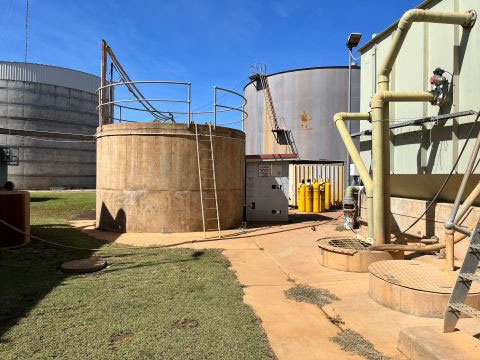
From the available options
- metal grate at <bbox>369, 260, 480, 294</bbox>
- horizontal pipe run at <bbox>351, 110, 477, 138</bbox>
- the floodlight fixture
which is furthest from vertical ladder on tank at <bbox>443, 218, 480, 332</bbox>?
the floodlight fixture

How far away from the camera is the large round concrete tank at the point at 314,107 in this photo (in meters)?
25.3

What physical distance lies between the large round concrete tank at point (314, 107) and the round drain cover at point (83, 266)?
1997 cm

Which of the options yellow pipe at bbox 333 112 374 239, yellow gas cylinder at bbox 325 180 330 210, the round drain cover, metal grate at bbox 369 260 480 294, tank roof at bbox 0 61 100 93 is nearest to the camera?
metal grate at bbox 369 260 480 294

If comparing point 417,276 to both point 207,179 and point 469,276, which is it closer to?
point 469,276

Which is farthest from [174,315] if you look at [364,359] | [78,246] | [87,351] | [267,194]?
[267,194]

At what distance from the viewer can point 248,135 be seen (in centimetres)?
2955

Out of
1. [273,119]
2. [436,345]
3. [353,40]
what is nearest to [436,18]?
[353,40]

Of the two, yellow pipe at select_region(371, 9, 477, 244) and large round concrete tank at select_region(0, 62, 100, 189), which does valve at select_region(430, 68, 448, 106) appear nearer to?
yellow pipe at select_region(371, 9, 477, 244)

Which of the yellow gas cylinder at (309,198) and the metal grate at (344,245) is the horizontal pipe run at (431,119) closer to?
the metal grate at (344,245)

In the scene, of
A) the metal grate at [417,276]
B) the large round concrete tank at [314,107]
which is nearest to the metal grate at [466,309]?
the metal grate at [417,276]

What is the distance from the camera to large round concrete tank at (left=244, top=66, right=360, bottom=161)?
2527cm

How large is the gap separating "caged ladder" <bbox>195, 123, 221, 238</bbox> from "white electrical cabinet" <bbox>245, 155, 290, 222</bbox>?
9.78ft

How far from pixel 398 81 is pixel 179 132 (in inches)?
267

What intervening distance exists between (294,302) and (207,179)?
720 cm
